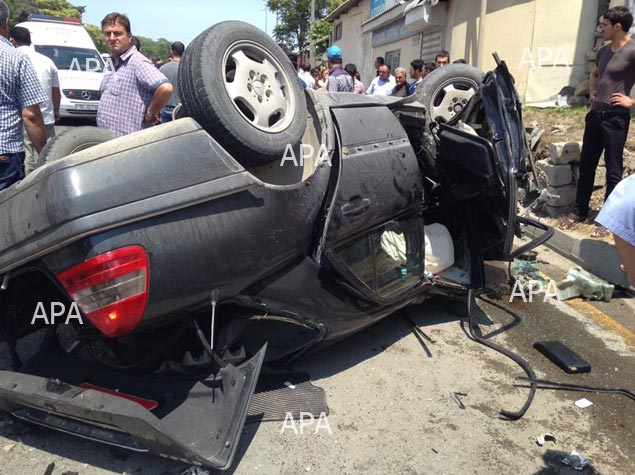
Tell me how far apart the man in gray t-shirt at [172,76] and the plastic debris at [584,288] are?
3453mm

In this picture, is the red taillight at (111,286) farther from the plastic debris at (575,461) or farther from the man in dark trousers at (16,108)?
the man in dark trousers at (16,108)

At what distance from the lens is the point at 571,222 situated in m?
5.40

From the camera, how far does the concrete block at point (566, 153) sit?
5.86m

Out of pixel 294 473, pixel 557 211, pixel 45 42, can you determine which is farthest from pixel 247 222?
pixel 45 42

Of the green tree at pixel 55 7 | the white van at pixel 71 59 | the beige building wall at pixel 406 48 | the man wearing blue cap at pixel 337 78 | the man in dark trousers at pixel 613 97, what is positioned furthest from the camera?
the green tree at pixel 55 7

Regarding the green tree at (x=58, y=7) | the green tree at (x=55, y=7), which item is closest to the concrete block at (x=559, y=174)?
the green tree at (x=55, y=7)

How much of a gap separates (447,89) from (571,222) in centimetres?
232

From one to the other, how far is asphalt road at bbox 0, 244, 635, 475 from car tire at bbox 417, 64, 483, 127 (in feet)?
5.34

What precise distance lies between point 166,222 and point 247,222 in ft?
1.09

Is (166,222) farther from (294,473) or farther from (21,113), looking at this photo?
(21,113)

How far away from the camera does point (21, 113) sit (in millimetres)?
3510

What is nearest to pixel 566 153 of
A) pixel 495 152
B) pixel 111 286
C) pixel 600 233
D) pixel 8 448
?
pixel 600 233

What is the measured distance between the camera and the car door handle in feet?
8.40

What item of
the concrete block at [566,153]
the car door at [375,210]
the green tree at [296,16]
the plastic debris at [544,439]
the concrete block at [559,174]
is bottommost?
the plastic debris at [544,439]
